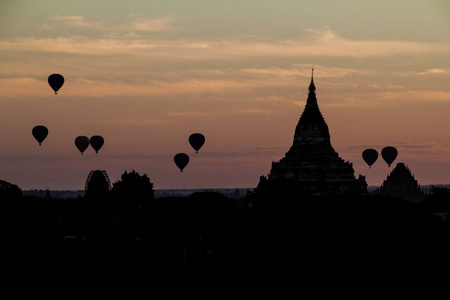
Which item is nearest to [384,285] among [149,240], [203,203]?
[149,240]

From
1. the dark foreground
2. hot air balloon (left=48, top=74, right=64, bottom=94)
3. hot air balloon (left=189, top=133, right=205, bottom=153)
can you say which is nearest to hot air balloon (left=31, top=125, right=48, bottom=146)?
hot air balloon (left=48, top=74, right=64, bottom=94)

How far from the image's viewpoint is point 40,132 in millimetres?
179250

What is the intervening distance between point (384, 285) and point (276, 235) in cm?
2541

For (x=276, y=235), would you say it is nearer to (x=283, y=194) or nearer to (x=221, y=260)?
(x=221, y=260)

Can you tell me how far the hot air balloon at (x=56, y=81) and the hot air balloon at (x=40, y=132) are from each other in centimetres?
1123

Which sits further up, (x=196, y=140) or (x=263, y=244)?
(x=196, y=140)

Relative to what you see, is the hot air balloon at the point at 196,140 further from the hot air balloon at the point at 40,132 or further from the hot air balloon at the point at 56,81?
the hot air balloon at the point at 56,81

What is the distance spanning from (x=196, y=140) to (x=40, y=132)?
23.2 m

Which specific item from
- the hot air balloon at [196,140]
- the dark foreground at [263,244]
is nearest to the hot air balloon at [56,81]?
the dark foreground at [263,244]

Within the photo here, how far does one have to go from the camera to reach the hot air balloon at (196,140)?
619 ft

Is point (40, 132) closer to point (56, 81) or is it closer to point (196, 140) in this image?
point (56, 81)

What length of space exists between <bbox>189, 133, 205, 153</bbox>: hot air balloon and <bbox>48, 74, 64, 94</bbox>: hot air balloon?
2650cm

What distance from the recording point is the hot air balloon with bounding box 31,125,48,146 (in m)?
178

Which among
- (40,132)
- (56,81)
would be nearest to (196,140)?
(40,132)
